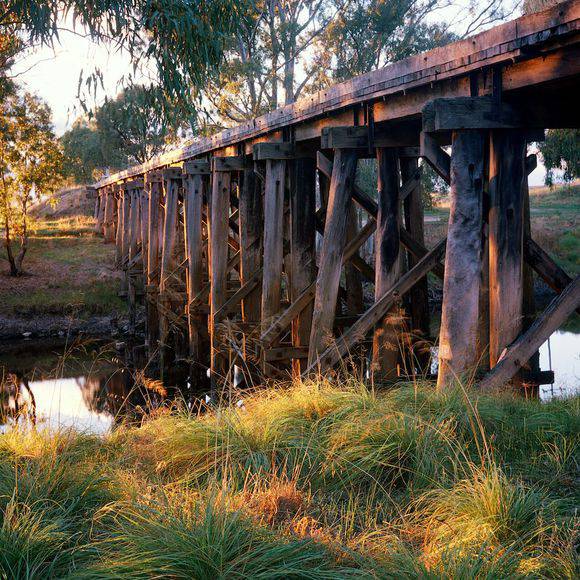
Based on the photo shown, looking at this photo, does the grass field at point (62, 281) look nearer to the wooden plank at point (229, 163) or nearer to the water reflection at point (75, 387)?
the water reflection at point (75, 387)

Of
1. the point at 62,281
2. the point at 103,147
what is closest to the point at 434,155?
the point at 62,281

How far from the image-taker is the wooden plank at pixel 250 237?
8.49 metres

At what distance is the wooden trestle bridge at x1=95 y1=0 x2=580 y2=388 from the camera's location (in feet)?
13.5

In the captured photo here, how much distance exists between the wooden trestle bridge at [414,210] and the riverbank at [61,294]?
25.0 ft

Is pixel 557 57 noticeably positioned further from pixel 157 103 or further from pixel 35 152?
pixel 35 152

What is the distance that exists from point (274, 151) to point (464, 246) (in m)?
3.15

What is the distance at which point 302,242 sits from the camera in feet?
22.1

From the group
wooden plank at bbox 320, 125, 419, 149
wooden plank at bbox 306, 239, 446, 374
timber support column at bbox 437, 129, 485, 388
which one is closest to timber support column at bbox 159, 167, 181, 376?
wooden plank at bbox 320, 125, 419, 149

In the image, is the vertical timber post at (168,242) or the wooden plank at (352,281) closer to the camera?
the wooden plank at (352,281)

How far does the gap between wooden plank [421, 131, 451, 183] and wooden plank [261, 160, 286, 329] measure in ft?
8.93

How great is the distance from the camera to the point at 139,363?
13.0 meters

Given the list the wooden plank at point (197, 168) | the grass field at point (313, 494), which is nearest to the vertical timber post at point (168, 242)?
the wooden plank at point (197, 168)

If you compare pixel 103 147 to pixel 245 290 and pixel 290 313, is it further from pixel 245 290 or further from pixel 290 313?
pixel 290 313

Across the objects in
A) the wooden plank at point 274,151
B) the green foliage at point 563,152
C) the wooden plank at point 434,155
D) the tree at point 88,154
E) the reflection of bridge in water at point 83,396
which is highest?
the tree at point 88,154
